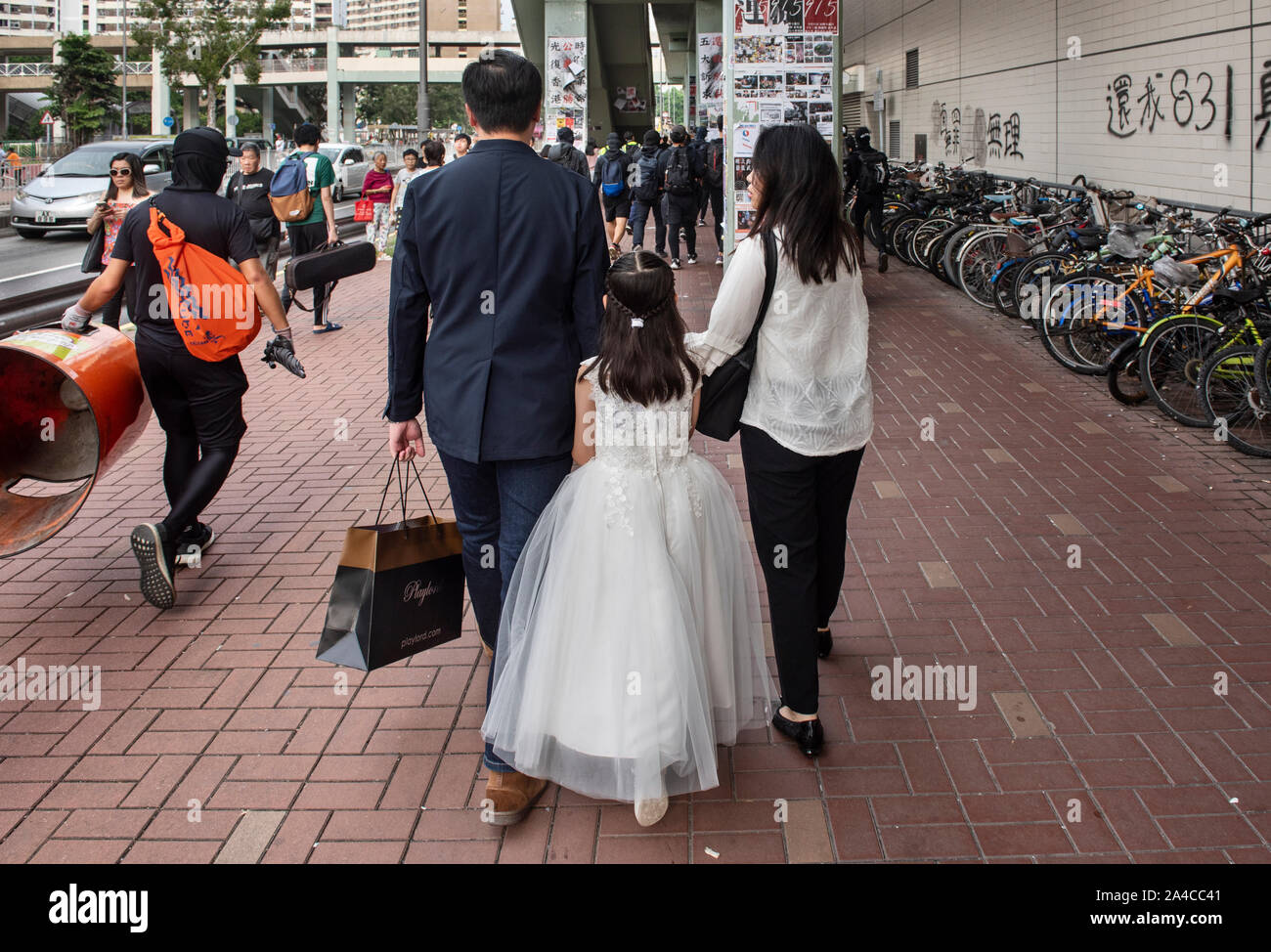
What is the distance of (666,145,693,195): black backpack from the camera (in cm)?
1470

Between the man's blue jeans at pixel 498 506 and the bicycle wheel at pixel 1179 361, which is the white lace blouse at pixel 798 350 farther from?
the bicycle wheel at pixel 1179 361

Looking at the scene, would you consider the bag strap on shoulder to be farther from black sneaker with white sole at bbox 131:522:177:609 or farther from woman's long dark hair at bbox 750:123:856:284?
black sneaker with white sole at bbox 131:522:177:609

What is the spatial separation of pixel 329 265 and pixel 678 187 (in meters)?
9.74

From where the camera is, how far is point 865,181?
1422cm

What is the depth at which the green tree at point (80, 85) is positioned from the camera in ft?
171

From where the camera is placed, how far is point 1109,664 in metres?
4.13

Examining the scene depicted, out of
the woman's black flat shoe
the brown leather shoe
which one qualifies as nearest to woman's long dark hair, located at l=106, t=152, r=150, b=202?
the brown leather shoe

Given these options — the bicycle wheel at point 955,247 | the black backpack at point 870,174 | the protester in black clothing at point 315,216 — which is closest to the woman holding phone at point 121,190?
the protester in black clothing at point 315,216

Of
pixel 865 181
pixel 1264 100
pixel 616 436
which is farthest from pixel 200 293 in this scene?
pixel 865 181

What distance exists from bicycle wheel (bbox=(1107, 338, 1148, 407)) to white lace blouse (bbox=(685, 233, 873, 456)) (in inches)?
197

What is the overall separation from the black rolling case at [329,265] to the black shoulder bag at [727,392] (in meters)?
2.68
